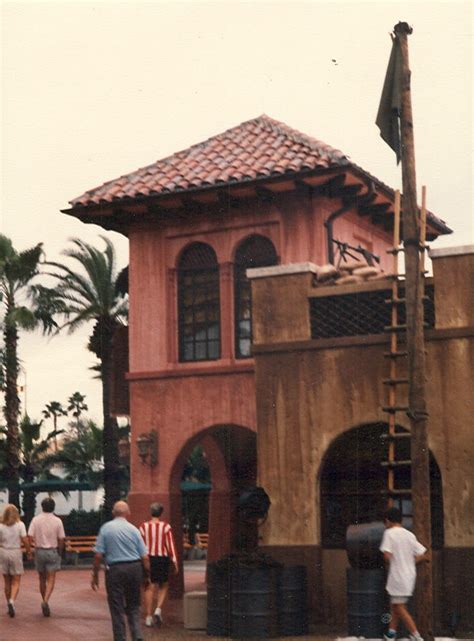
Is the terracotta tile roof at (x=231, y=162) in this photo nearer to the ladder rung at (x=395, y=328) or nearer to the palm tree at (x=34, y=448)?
the ladder rung at (x=395, y=328)

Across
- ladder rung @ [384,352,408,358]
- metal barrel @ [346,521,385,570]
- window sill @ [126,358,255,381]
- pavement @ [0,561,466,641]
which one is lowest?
pavement @ [0,561,466,641]

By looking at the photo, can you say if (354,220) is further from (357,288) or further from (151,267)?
(357,288)

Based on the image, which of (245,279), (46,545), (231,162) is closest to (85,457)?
(231,162)

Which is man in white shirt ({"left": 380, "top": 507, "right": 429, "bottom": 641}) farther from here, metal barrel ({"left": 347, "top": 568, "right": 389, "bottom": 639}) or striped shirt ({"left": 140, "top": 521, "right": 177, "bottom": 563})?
striped shirt ({"left": 140, "top": 521, "right": 177, "bottom": 563})

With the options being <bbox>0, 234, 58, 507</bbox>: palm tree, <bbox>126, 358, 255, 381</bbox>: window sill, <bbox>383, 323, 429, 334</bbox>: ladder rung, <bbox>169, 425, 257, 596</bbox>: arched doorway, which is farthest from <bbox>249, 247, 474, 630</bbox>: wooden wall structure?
<bbox>0, 234, 58, 507</bbox>: palm tree

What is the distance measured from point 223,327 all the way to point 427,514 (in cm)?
844

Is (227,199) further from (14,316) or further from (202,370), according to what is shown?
(14,316)

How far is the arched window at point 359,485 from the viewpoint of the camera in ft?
59.3

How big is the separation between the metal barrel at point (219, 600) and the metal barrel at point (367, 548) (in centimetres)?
170

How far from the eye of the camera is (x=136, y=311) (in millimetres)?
23453

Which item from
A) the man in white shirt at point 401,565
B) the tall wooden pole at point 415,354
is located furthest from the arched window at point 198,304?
the man in white shirt at point 401,565

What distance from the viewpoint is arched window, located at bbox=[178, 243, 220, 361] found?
74.5ft

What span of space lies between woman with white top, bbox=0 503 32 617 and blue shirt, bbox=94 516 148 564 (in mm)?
4977

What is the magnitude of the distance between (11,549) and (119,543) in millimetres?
5383
